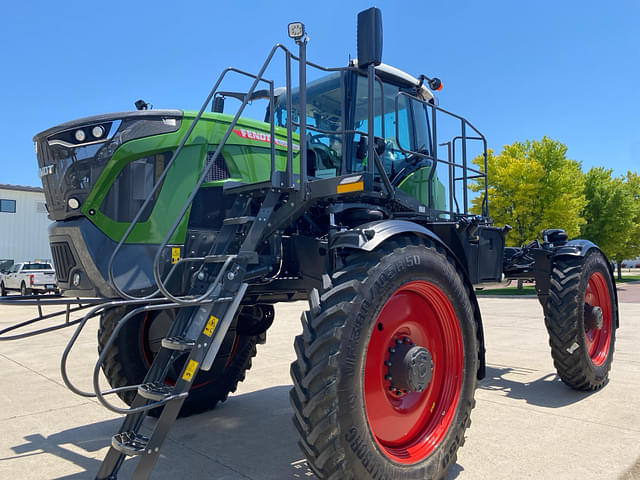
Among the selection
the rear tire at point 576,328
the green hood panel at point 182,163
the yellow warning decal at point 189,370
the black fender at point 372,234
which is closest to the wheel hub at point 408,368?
the black fender at point 372,234

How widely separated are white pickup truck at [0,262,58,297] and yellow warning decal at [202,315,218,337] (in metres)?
22.6

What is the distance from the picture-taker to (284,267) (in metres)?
4.04

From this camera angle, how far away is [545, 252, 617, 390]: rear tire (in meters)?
5.33

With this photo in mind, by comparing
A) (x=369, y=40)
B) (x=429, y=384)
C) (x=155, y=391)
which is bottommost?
(x=429, y=384)

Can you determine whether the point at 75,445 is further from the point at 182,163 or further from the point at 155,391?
the point at 182,163

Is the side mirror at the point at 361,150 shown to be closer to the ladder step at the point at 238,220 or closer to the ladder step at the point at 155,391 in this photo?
the ladder step at the point at 238,220

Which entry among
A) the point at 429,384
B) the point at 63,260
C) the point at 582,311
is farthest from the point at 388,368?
the point at 582,311

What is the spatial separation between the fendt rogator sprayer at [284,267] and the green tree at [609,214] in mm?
30956

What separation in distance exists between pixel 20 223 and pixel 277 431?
32994mm

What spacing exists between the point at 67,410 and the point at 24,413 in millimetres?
380

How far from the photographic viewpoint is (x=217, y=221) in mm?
3826

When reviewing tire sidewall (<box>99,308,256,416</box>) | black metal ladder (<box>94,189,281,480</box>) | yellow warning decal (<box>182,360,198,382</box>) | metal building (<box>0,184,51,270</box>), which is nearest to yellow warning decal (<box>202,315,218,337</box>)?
black metal ladder (<box>94,189,281,480</box>)

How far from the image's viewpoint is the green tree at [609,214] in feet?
103

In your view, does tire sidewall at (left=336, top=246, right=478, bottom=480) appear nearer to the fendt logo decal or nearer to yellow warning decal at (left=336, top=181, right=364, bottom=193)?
yellow warning decal at (left=336, top=181, right=364, bottom=193)
